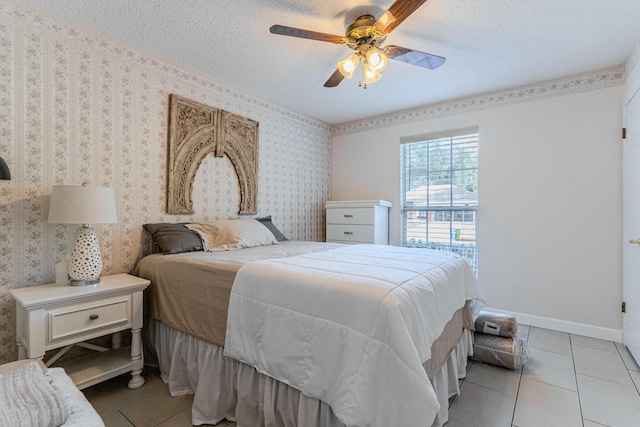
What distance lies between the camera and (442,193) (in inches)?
141

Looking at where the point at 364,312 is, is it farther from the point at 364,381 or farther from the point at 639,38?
the point at 639,38

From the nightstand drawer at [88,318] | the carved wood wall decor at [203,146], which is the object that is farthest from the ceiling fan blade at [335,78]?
the nightstand drawer at [88,318]

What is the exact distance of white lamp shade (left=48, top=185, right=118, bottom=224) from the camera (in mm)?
1721

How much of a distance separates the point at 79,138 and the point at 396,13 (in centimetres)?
221

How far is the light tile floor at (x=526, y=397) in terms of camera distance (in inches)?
63.3

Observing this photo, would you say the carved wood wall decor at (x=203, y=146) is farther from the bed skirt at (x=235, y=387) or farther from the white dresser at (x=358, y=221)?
the bed skirt at (x=235, y=387)

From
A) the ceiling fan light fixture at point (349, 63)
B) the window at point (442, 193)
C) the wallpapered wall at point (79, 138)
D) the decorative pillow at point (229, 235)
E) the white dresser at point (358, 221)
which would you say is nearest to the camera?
the wallpapered wall at point (79, 138)

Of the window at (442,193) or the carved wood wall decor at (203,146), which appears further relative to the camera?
the window at (442,193)

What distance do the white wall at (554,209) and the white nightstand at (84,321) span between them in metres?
3.27

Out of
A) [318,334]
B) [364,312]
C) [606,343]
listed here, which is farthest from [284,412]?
[606,343]

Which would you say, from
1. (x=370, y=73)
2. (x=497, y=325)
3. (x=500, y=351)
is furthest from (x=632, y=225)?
(x=370, y=73)

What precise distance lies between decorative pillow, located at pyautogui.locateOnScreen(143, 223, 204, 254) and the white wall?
2923 millimetres

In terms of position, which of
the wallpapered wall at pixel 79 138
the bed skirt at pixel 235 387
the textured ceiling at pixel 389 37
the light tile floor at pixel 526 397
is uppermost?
the textured ceiling at pixel 389 37

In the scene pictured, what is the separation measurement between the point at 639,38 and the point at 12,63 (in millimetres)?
4235
